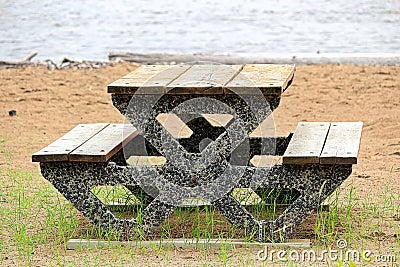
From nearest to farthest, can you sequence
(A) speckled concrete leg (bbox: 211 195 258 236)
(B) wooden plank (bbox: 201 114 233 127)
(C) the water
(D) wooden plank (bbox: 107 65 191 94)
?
1. (D) wooden plank (bbox: 107 65 191 94)
2. (A) speckled concrete leg (bbox: 211 195 258 236)
3. (B) wooden plank (bbox: 201 114 233 127)
4. (C) the water

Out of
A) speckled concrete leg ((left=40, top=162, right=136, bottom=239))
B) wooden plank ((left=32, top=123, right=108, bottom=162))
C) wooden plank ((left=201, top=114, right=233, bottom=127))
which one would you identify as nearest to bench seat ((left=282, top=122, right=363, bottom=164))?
speckled concrete leg ((left=40, top=162, right=136, bottom=239))

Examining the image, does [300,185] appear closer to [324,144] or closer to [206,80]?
[324,144]

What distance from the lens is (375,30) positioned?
1331 cm

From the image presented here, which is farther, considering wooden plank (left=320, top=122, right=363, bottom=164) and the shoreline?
the shoreline

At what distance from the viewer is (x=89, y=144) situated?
420 cm

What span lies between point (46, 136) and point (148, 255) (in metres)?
3.11

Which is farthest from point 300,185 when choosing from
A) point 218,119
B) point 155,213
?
point 218,119

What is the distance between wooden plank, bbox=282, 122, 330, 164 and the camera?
3.87 metres

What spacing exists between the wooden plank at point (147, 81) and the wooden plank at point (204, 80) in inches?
2.1

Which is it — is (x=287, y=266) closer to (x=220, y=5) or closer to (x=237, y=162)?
(x=237, y=162)

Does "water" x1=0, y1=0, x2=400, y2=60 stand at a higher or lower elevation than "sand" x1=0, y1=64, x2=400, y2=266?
lower

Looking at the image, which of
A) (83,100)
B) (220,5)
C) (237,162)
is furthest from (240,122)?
(220,5)

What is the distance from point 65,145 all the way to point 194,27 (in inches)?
404

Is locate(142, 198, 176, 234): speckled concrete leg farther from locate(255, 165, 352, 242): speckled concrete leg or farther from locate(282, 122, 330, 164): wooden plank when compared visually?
locate(282, 122, 330, 164): wooden plank
